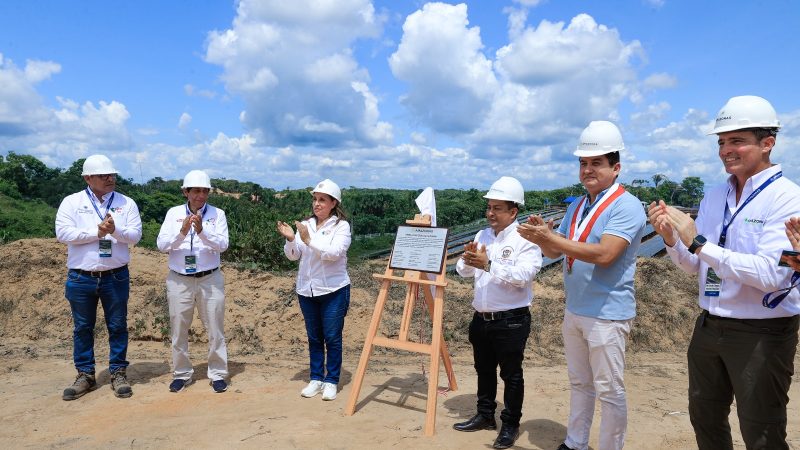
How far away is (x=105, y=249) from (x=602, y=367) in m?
4.59

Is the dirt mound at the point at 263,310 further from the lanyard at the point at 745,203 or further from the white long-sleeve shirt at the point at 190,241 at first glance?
the lanyard at the point at 745,203

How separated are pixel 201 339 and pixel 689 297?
8.98 m

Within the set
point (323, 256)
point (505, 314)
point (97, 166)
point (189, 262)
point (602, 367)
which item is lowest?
point (602, 367)

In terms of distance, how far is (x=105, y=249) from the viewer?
5.23 m

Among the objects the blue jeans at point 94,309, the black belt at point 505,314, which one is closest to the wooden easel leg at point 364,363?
the black belt at point 505,314

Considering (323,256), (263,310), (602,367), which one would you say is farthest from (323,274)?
(263,310)

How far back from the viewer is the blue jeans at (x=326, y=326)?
5207mm

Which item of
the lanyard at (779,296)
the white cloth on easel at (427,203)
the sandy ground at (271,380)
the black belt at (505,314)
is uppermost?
the white cloth on easel at (427,203)

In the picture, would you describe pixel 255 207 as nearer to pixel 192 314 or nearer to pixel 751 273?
pixel 192 314

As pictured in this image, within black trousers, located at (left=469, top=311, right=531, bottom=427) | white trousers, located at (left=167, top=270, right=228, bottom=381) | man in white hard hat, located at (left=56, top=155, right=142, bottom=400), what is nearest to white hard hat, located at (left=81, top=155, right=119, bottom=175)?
man in white hard hat, located at (left=56, top=155, right=142, bottom=400)

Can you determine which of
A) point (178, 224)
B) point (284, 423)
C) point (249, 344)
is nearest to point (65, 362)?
point (249, 344)

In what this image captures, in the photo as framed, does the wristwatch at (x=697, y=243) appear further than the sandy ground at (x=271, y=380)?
No

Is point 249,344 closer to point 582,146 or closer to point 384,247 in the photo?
point 582,146

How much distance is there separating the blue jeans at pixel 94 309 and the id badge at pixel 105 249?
246mm
